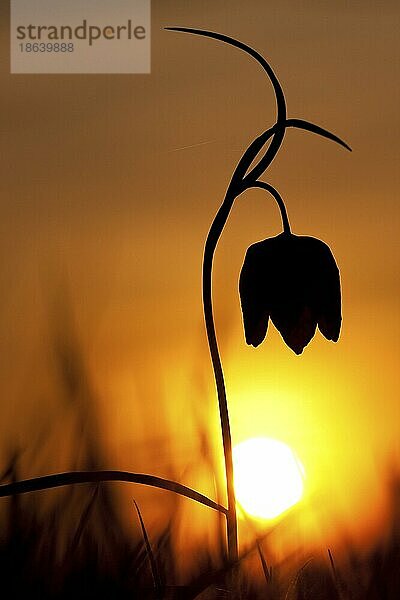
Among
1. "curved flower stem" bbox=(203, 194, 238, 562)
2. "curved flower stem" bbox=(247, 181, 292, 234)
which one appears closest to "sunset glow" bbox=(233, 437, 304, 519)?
"curved flower stem" bbox=(203, 194, 238, 562)

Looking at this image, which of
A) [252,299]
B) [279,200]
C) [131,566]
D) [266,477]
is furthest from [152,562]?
[279,200]

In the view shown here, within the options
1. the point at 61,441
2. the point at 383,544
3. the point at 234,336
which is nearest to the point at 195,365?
the point at 234,336

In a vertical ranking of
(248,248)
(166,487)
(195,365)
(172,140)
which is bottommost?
(166,487)

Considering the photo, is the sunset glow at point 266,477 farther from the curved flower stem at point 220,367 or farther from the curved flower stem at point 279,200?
the curved flower stem at point 279,200

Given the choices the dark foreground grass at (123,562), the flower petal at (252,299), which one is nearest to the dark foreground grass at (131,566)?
the dark foreground grass at (123,562)

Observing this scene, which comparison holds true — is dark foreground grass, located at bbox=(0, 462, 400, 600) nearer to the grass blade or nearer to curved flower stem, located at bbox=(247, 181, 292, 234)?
the grass blade

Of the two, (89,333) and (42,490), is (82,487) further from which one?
(89,333)
